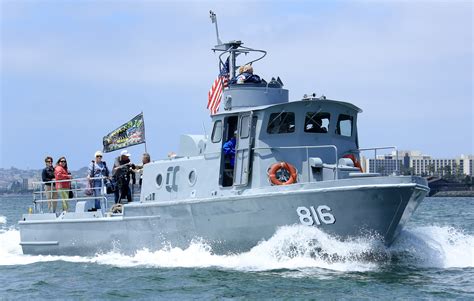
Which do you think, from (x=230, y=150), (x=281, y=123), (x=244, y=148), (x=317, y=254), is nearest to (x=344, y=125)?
(x=281, y=123)

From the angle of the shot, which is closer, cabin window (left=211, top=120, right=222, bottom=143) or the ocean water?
the ocean water

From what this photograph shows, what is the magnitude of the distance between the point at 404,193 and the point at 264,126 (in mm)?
2898

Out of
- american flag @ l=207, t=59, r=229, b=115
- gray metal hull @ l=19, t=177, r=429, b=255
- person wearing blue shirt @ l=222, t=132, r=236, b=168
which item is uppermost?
american flag @ l=207, t=59, r=229, b=115

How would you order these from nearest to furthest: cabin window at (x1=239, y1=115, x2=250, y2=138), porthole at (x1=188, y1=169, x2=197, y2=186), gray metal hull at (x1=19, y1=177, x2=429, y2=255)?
gray metal hull at (x1=19, y1=177, x2=429, y2=255), cabin window at (x1=239, y1=115, x2=250, y2=138), porthole at (x1=188, y1=169, x2=197, y2=186)

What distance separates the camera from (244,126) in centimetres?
1557

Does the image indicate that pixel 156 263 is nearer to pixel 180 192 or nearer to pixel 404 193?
pixel 180 192

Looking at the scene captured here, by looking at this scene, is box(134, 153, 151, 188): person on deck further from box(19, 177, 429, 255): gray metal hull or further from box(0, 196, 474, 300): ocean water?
box(0, 196, 474, 300): ocean water

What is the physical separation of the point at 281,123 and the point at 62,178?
611 centimetres

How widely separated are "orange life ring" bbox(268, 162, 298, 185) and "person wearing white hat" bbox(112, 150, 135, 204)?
14.2 feet

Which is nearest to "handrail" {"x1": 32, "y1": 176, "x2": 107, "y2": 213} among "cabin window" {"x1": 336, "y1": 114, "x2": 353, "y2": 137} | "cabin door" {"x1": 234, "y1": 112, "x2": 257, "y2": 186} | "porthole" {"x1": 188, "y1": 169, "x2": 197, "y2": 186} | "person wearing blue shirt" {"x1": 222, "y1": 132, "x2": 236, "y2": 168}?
"porthole" {"x1": 188, "y1": 169, "x2": 197, "y2": 186}

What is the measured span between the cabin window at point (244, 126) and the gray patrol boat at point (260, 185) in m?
0.02

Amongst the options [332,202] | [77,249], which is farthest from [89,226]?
[332,202]

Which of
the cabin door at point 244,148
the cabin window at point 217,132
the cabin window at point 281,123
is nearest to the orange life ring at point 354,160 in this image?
the cabin window at point 281,123

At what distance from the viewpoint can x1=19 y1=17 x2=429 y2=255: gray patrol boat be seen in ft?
46.5
